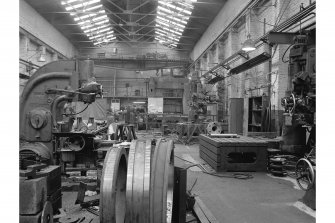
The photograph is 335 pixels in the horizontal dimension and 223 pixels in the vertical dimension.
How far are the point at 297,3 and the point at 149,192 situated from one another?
6.65 meters

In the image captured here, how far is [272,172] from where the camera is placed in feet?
15.5

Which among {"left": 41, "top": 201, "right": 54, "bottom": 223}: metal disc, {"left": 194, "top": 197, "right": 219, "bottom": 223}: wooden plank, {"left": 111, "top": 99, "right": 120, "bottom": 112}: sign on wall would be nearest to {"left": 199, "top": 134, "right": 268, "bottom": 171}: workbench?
{"left": 194, "top": 197, "right": 219, "bottom": 223}: wooden plank

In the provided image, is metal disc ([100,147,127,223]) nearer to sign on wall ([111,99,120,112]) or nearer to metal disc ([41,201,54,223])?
metal disc ([41,201,54,223])

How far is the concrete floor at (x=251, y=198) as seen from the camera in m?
2.90

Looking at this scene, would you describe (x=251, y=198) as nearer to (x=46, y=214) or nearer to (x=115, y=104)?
(x=46, y=214)

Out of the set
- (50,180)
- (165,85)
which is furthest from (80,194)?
(165,85)

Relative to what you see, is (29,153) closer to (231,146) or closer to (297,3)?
(231,146)

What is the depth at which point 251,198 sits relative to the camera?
3527mm

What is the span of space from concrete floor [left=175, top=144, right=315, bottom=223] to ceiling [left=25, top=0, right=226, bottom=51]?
356 inches

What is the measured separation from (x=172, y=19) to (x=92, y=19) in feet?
14.7

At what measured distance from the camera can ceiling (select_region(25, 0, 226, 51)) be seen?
1260cm

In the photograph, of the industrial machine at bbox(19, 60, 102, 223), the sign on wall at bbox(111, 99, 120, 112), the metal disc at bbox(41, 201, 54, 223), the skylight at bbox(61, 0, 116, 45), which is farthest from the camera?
the sign on wall at bbox(111, 99, 120, 112)

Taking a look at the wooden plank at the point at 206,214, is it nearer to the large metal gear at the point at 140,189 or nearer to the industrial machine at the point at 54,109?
the large metal gear at the point at 140,189

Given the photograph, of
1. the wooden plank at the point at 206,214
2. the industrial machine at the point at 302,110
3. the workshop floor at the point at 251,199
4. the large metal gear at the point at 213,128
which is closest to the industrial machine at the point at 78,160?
the wooden plank at the point at 206,214
